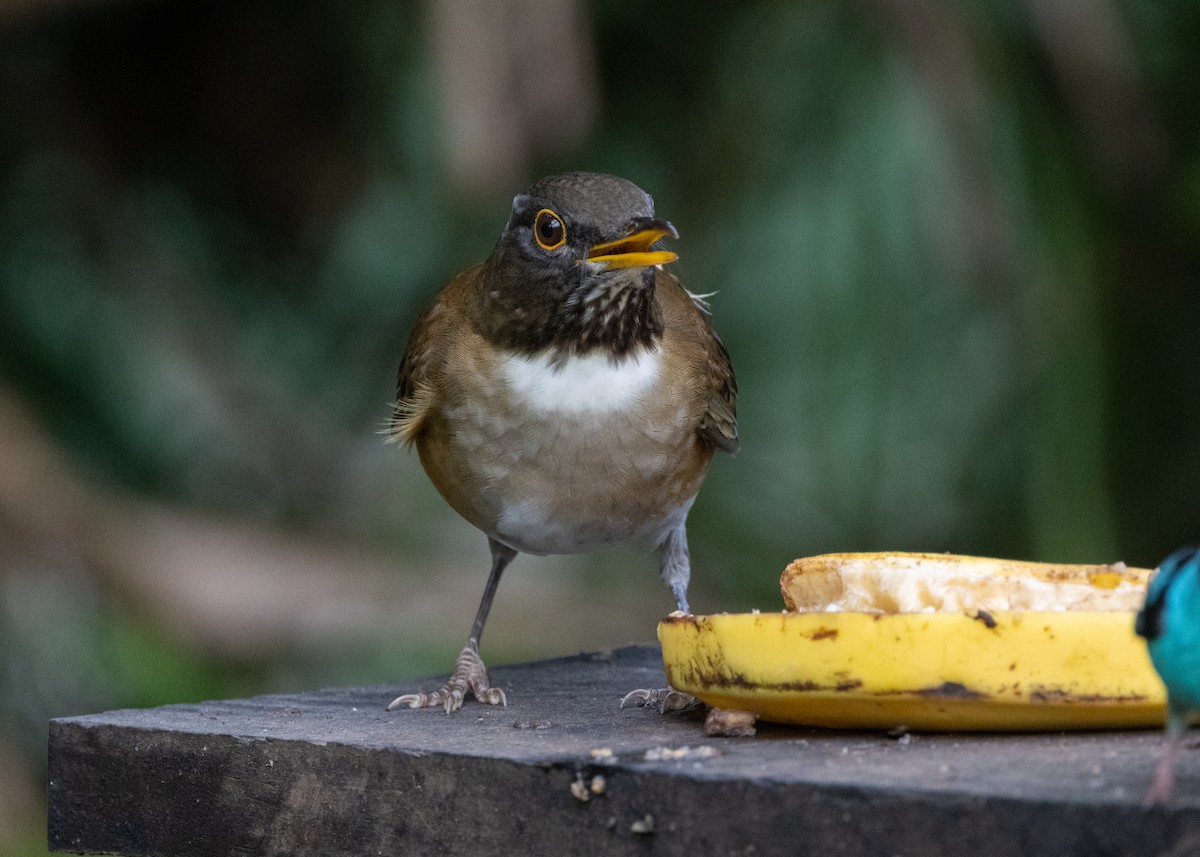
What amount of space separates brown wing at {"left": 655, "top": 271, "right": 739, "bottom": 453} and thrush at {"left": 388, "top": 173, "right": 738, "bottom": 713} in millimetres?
12

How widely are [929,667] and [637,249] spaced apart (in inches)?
62.5

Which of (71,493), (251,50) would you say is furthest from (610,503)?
(251,50)

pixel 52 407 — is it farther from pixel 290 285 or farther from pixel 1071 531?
pixel 1071 531

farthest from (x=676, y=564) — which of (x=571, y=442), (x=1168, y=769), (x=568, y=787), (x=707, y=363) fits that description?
(x=1168, y=769)

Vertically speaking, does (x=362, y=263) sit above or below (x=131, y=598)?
above

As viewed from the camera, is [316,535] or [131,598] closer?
[131,598]

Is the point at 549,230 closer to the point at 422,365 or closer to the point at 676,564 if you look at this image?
the point at 422,365

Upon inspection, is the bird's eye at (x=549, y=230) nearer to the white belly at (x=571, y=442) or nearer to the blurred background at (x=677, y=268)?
the white belly at (x=571, y=442)

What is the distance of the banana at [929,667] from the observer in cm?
273

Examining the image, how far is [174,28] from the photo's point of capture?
27.3 ft

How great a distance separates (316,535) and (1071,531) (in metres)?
3.61

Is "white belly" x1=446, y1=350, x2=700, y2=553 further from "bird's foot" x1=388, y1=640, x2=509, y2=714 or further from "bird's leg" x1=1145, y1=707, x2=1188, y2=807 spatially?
"bird's leg" x1=1145, y1=707, x2=1188, y2=807

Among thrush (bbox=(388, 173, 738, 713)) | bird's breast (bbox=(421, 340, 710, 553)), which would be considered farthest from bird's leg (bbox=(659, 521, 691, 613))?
bird's breast (bbox=(421, 340, 710, 553))

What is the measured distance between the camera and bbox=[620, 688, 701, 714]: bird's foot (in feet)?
11.5
